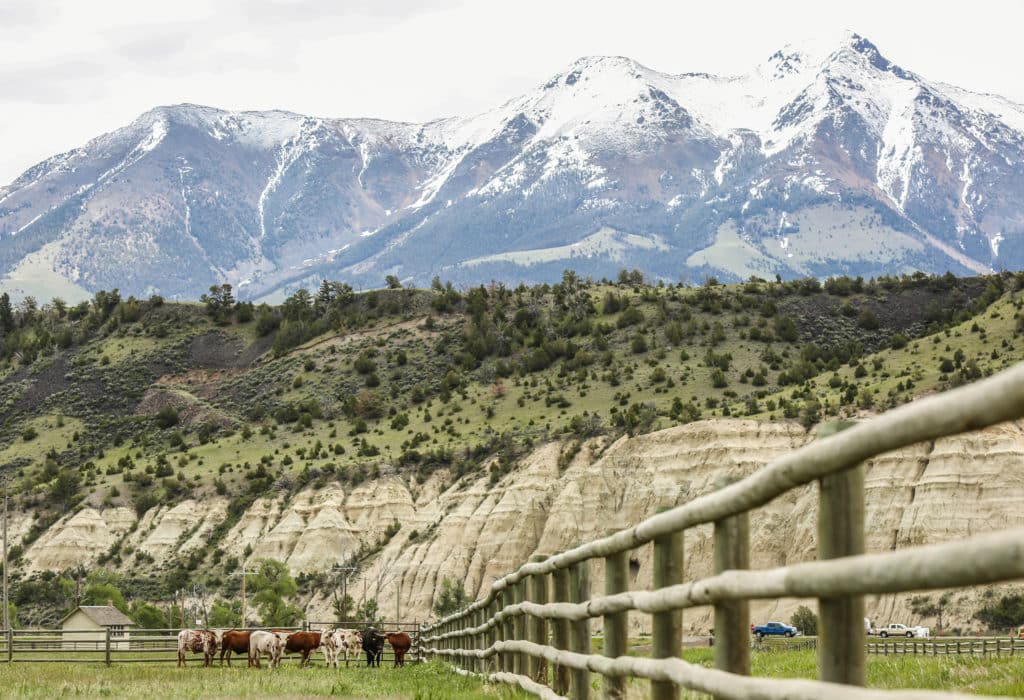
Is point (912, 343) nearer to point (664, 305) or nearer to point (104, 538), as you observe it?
point (664, 305)

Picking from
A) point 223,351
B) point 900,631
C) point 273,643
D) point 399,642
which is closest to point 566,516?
point 900,631

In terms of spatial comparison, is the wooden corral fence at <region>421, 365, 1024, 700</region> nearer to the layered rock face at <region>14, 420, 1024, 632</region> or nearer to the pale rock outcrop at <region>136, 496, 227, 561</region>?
the layered rock face at <region>14, 420, 1024, 632</region>

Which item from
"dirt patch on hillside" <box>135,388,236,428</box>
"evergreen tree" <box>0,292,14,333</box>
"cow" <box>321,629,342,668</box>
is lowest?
"cow" <box>321,629,342,668</box>

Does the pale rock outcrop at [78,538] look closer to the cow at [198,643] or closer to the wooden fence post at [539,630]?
the cow at [198,643]

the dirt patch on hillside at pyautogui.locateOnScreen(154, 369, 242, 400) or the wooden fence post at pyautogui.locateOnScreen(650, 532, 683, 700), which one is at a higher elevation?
the dirt patch on hillside at pyautogui.locateOnScreen(154, 369, 242, 400)

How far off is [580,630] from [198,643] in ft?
78.3

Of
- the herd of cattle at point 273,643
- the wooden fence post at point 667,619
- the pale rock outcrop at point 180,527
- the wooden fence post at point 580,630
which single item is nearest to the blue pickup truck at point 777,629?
the herd of cattle at point 273,643

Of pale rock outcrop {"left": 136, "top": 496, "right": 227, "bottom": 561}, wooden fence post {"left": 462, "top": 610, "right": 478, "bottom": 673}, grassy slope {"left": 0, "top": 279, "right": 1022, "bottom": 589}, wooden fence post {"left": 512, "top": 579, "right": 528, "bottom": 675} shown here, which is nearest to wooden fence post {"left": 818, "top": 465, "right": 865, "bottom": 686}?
wooden fence post {"left": 512, "top": 579, "right": 528, "bottom": 675}

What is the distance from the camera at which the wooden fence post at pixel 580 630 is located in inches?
413

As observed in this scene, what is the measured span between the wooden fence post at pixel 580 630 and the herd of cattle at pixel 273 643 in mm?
19044

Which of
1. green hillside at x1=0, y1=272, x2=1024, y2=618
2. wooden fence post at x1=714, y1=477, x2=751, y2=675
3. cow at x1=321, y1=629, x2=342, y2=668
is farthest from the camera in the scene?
green hillside at x1=0, y1=272, x2=1024, y2=618

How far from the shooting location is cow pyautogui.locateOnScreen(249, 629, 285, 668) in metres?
30.2

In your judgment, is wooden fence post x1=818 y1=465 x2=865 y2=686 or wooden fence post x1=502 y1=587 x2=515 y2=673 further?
wooden fence post x1=502 y1=587 x2=515 y2=673

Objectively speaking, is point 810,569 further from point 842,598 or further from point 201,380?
point 201,380
